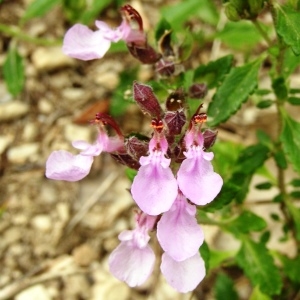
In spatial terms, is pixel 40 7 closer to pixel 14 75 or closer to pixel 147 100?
pixel 14 75

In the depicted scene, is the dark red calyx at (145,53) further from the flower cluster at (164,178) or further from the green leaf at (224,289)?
the green leaf at (224,289)

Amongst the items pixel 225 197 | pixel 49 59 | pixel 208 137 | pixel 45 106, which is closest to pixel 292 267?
pixel 225 197

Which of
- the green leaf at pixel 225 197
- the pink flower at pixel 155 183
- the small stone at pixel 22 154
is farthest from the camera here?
the small stone at pixel 22 154

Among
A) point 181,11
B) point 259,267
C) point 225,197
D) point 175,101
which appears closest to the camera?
point 175,101

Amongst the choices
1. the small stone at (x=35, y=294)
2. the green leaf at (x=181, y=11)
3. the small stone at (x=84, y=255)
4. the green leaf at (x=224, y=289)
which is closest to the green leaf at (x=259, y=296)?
the green leaf at (x=224, y=289)

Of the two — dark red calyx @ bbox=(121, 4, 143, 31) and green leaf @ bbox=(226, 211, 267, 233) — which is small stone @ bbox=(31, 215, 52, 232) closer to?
green leaf @ bbox=(226, 211, 267, 233)

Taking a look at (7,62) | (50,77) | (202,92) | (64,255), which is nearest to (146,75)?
(50,77)
